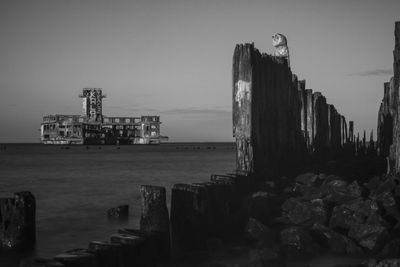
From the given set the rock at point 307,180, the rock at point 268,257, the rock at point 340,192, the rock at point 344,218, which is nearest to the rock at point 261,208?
the rock at point 340,192

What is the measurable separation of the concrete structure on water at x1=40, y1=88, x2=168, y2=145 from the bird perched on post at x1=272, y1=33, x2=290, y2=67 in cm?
11179

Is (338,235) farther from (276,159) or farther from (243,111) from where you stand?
(276,159)

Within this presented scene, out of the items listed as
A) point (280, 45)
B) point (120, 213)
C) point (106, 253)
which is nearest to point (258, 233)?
point (106, 253)

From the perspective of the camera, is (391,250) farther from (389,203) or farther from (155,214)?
(155,214)

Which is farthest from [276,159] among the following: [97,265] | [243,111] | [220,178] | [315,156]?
[97,265]

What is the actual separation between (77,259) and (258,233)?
434 centimetres

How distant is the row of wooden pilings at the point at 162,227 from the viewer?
617 cm

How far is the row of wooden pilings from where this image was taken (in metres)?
6.17

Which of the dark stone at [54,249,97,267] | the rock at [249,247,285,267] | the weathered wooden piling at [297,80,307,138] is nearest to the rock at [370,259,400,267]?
the rock at [249,247,285,267]

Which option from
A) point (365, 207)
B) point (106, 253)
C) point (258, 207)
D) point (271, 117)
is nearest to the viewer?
point (106, 253)

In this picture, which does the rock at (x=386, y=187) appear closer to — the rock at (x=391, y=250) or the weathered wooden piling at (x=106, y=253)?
the rock at (x=391, y=250)

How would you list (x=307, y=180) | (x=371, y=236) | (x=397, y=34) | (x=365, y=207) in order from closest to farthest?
(x=371, y=236), (x=365, y=207), (x=397, y=34), (x=307, y=180)

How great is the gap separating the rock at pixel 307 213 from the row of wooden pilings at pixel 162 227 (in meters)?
1.09

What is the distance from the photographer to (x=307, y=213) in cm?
969
